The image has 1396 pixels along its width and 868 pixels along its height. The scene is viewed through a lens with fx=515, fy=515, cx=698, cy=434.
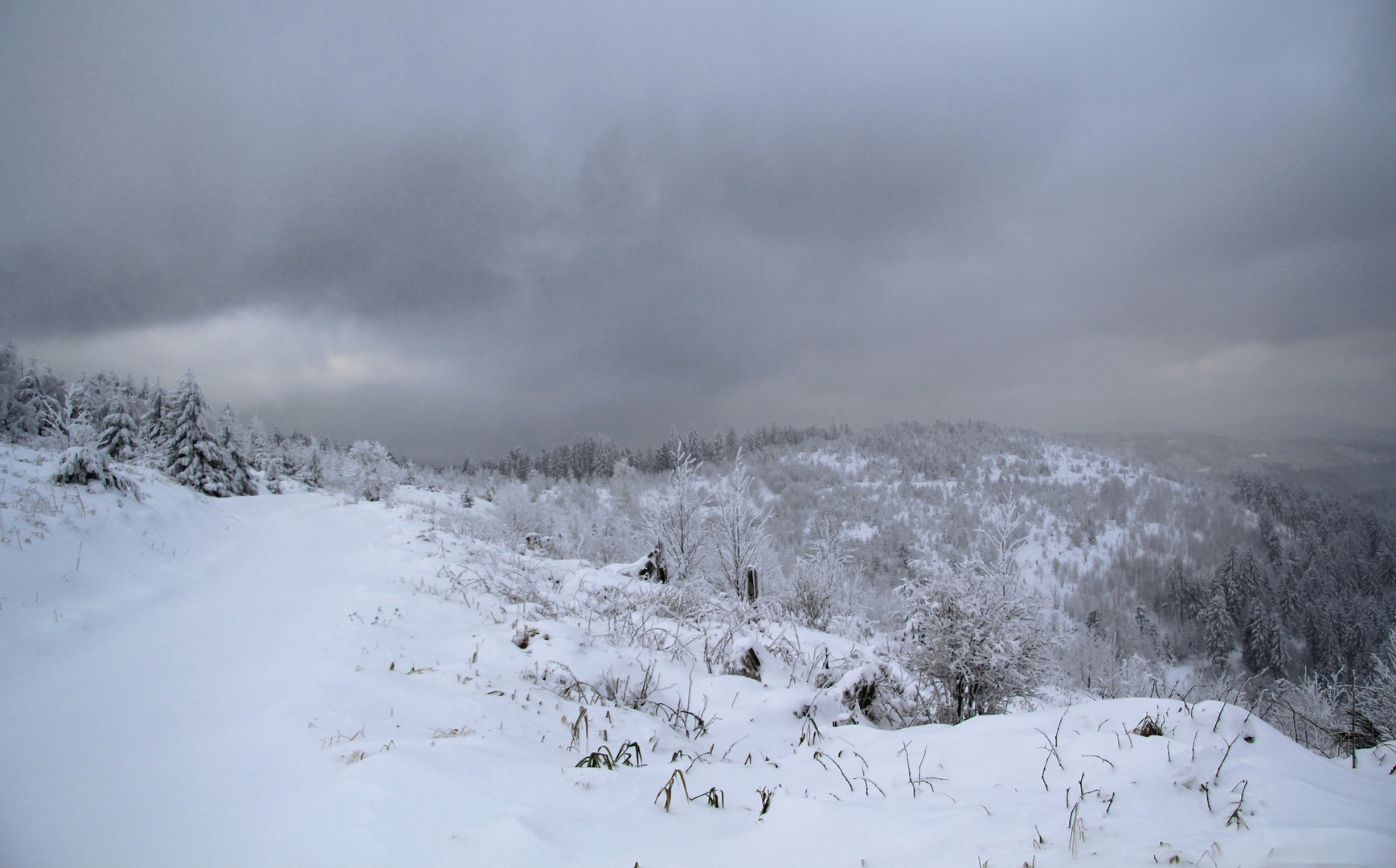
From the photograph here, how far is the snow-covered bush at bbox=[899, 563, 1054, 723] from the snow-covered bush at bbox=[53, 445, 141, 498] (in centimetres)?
1524

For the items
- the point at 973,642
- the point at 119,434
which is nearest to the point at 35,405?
the point at 119,434

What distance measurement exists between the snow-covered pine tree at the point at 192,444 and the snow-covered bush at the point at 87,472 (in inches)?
889

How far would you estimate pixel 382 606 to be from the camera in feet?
19.4

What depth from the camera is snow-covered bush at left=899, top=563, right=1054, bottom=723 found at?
5.62m

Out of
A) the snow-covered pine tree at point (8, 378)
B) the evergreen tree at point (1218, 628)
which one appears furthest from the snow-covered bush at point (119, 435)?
the evergreen tree at point (1218, 628)

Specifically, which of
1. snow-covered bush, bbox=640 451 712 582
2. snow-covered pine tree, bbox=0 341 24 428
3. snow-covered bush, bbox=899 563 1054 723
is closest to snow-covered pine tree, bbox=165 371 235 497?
snow-covered pine tree, bbox=0 341 24 428

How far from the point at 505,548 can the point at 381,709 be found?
29.6 feet

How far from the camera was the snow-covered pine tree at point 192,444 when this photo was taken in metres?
28.5

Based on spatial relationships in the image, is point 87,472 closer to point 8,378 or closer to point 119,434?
point 119,434

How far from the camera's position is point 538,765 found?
8.84ft

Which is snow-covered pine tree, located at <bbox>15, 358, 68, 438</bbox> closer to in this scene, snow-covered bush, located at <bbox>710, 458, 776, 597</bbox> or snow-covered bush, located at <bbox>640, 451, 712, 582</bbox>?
snow-covered bush, located at <bbox>640, 451, 712, 582</bbox>

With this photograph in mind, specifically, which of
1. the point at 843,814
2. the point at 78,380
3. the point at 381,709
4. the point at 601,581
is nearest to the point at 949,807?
the point at 843,814

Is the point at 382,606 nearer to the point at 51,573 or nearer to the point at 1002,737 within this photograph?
the point at 51,573

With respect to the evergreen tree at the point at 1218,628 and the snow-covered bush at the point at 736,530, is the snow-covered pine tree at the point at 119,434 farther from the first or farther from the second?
the evergreen tree at the point at 1218,628
